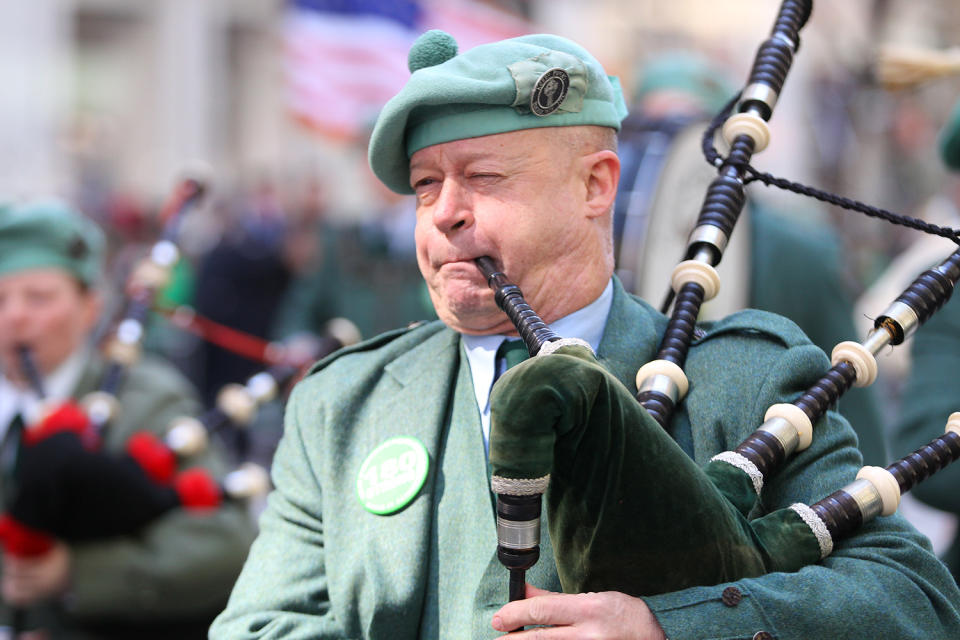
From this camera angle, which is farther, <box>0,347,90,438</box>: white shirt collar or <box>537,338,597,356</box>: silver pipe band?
<box>0,347,90,438</box>: white shirt collar

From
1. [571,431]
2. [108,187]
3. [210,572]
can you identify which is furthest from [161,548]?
[108,187]

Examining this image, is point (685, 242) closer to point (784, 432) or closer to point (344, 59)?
point (784, 432)

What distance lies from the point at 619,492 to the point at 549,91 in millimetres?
733

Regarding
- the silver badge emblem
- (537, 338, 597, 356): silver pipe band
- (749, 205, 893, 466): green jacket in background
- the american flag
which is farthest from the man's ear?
the american flag

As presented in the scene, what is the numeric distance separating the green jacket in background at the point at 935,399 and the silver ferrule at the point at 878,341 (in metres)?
1.29

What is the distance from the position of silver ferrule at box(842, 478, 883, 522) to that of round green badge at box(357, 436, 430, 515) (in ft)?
2.35

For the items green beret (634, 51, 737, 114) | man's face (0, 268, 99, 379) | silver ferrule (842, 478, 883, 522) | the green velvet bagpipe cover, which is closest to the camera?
the green velvet bagpipe cover

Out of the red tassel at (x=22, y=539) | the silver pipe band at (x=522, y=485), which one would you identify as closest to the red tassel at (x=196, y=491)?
the red tassel at (x=22, y=539)

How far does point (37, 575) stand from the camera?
380 centimetres

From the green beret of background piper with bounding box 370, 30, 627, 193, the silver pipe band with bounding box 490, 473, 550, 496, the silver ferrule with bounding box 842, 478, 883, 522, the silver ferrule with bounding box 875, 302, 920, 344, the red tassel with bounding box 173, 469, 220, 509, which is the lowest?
the red tassel with bounding box 173, 469, 220, 509

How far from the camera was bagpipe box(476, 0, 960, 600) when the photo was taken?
1638 millimetres

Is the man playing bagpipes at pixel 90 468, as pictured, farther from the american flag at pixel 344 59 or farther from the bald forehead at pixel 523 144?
the american flag at pixel 344 59

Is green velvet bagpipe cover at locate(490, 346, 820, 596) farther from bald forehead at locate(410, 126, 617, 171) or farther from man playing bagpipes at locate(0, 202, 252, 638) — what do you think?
man playing bagpipes at locate(0, 202, 252, 638)

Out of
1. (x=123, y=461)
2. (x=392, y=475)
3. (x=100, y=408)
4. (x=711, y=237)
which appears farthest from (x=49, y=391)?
(x=711, y=237)
